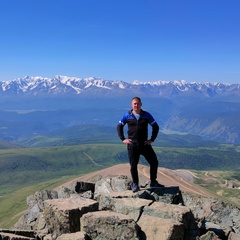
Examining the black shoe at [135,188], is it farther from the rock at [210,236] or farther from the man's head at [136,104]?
the rock at [210,236]

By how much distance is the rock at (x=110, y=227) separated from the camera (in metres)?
15.0

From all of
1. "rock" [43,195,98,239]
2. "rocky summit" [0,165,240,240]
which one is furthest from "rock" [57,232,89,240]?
"rock" [43,195,98,239]

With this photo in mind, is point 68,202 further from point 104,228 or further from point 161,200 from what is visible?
point 161,200

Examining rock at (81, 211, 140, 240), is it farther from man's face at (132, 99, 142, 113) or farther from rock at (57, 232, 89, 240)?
man's face at (132, 99, 142, 113)

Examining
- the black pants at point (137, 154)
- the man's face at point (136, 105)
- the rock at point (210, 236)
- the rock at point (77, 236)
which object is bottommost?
the rock at point (210, 236)

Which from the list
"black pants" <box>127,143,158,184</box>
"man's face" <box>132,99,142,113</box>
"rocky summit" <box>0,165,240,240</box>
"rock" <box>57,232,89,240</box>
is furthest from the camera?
"black pants" <box>127,143,158,184</box>

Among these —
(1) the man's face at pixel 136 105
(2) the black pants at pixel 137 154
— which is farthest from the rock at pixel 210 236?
(1) the man's face at pixel 136 105

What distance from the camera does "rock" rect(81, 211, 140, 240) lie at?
15.0 metres

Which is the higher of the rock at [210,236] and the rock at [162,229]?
the rock at [162,229]

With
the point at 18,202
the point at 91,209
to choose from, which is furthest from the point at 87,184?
the point at 18,202

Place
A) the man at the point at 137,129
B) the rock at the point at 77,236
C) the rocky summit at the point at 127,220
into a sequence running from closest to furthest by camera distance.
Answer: the rock at the point at 77,236, the rocky summit at the point at 127,220, the man at the point at 137,129

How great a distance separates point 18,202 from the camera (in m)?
150

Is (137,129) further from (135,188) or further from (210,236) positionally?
(210,236)

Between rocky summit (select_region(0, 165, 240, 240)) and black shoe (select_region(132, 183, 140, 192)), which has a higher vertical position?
black shoe (select_region(132, 183, 140, 192))
